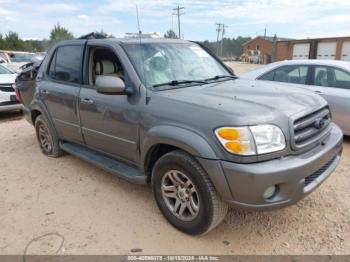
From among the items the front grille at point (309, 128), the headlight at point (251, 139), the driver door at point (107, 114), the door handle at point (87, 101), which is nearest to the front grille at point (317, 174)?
the front grille at point (309, 128)

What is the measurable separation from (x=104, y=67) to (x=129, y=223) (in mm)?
2002

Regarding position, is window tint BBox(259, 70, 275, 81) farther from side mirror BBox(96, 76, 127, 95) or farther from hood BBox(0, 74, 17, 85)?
hood BBox(0, 74, 17, 85)

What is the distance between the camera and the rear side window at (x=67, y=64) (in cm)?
412

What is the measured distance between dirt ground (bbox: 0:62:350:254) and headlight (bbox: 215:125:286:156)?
966mm

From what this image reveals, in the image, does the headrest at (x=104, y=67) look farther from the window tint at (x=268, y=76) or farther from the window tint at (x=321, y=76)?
the window tint at (x=321, y=76)

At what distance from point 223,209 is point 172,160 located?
0.63 m

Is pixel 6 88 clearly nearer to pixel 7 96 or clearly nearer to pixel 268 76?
pixel 7 96

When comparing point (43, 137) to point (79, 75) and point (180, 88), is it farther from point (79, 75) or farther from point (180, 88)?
point (180, 88)

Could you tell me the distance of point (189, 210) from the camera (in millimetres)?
2928

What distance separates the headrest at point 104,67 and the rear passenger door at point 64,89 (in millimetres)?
253

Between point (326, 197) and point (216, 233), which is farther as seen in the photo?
point (326, 197)

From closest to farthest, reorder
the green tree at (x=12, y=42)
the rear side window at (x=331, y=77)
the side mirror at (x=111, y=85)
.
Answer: the side mirror at (x=111, y=85), the rear side window at (x=331, y=77), the green tree at (x=12, y=42)

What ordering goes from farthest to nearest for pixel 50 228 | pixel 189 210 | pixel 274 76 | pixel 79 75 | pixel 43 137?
1. pixel 274 76
2. pixel 43 137
3. pixel 79 75
4. pixel 50 228
5. pixel 189 210

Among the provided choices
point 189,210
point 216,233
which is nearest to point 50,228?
point 189,210
